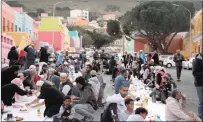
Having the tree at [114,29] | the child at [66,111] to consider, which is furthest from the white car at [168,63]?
the child at [66,111]

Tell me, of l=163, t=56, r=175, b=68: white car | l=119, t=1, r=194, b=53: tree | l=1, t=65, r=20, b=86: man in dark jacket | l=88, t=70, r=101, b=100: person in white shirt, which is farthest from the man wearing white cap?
l=119, t=1, r=194, b=53: tree

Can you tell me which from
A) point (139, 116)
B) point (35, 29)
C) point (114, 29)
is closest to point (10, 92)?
point (139, 116)

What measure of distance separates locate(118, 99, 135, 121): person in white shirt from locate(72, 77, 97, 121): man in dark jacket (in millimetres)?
895

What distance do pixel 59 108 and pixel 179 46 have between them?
1899 centimetres

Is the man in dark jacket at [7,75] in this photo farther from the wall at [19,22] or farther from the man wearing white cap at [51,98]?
the wall at [19,22]

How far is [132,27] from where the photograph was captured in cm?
2336

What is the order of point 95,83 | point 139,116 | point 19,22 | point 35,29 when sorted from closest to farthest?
point 139,116 → point 95,83 → point 19,22 → point 35,29

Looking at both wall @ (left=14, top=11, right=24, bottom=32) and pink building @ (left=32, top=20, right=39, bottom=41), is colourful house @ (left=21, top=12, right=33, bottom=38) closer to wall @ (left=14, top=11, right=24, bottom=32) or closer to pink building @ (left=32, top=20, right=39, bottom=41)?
wall @ (left=14, top=11, right=24, bottom=32)

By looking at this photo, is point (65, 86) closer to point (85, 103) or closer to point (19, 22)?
point (85, 103)

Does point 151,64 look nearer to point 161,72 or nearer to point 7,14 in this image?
point 161,72

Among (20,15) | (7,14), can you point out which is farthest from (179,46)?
(7,14)

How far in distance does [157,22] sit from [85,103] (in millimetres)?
16693

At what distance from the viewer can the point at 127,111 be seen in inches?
176

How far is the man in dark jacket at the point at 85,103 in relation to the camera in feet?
17.5
